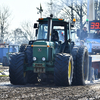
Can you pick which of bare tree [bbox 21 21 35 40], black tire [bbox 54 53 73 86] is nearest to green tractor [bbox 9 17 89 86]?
black tire [bbox 54 53 73 86]

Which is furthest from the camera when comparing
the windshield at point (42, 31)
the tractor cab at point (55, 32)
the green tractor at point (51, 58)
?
the windshield at point (42, 31)

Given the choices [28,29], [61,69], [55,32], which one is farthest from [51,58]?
[28,29]

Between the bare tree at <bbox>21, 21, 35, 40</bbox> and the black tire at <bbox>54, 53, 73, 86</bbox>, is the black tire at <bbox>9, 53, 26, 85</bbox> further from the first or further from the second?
the bare tree at <bbox>21, 21, 35, 40</bbox>

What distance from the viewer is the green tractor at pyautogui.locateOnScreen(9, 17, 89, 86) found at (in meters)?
9.32

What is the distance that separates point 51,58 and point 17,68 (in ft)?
4.09

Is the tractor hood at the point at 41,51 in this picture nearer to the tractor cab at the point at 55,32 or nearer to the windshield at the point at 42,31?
the tractor cab at the point at 55,32

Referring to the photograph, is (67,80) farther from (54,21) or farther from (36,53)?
(54,21)

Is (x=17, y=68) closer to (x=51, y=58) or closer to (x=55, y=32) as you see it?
(x=51, y=58)

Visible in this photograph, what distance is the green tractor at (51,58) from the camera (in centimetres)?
932

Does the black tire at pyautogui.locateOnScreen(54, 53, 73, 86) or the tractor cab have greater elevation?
the tractor cab

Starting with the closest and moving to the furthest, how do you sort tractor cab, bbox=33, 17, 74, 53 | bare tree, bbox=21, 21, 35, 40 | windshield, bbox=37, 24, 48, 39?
tractor cab, bbox=33, 17, 74, 53, windshield, bbox=37, 24, 48, 39, bare tree, bbox=21, 21, 35, 40

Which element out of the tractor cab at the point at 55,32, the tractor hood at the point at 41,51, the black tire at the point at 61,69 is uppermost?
the tractor cab at the point at 55,32

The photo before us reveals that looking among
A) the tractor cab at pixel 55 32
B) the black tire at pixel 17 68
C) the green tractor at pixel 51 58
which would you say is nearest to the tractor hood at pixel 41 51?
the green tractor at pixel 51 58

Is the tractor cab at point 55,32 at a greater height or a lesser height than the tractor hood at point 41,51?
greater
